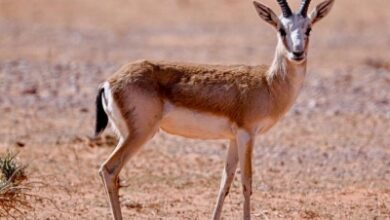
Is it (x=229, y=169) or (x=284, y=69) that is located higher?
(x=284, y=69)

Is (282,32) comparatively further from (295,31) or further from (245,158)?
(245,158)

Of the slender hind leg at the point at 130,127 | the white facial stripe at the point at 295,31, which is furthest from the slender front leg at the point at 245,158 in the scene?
the white facial stripe at the point at 295,31

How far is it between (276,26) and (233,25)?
21.3 metres

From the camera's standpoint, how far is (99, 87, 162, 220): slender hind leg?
408 inches

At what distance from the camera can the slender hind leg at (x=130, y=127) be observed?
10367 mm

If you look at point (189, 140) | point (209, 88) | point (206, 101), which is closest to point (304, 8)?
point (209, 88)

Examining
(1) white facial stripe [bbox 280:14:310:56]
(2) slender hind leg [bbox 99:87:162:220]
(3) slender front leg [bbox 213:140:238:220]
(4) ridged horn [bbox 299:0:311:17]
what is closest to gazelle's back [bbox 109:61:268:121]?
(2) slender hind leg [bbox 99:87:162:220]

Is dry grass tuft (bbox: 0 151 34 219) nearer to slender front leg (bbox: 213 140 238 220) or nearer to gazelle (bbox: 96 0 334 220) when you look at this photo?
gazelle (bbox: 96 0 334 220)

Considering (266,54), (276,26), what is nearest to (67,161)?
(276,26)

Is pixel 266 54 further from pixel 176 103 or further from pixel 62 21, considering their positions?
pixel 176 103

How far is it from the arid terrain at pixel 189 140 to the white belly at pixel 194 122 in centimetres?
104

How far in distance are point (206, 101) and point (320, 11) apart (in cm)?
144

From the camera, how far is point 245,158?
10539mm

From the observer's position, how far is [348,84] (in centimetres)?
2050
